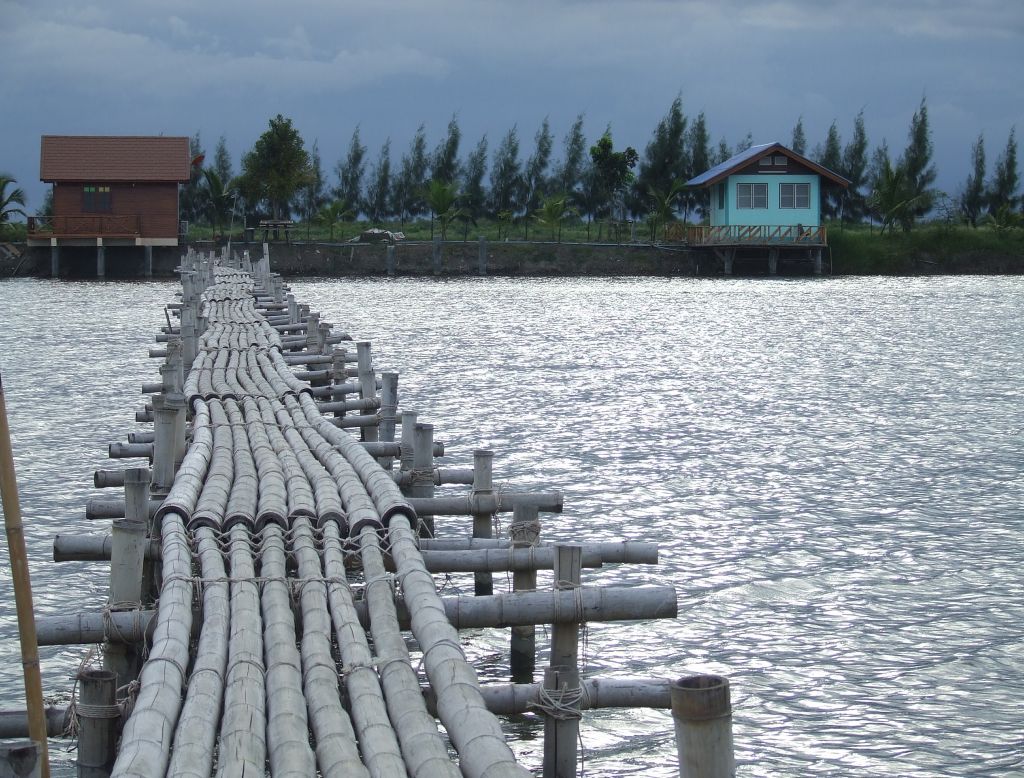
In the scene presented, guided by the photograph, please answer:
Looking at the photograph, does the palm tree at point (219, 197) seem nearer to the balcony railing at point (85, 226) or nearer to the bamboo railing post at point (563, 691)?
the balcony railing at point (85, 226)

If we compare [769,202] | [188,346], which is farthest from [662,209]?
[188,346]

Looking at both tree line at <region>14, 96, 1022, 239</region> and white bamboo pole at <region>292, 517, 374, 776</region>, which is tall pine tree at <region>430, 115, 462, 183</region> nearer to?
tree line at <region>14, 96, 1022, 239</region>

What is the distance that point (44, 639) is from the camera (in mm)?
6164

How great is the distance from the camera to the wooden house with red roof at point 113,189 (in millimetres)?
55000

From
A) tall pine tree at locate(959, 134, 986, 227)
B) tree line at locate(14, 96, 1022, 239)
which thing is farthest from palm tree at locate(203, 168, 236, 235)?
tall pine tree at locate(959, 134, 986, 227)

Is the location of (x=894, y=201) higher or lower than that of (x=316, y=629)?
higher

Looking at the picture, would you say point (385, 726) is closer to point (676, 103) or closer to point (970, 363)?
point (970, 363)

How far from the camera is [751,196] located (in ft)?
197

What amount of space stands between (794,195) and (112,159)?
3031 centimetres

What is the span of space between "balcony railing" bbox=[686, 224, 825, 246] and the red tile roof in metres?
23.7

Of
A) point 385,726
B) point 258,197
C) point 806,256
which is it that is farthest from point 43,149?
point 385,726

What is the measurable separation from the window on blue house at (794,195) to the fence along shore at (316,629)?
52.9 meters

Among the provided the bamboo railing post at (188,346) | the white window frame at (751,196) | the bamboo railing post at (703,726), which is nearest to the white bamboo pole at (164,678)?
the bamboo railing post at (703,726)

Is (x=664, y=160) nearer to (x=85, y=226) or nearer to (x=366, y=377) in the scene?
(x=85, y=226)
